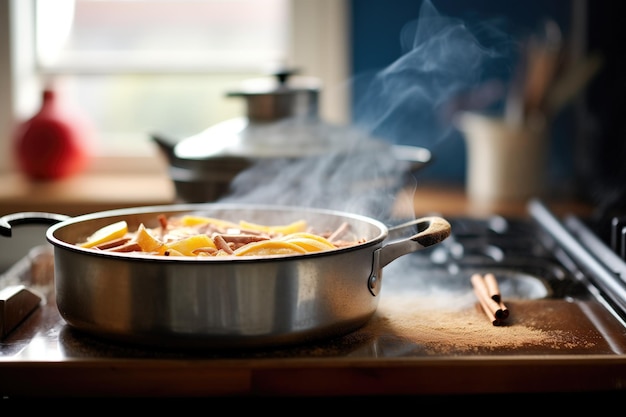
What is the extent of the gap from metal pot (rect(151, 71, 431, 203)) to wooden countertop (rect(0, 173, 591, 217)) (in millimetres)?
507

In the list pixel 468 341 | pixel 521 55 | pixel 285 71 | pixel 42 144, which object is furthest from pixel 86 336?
pixel 521 55

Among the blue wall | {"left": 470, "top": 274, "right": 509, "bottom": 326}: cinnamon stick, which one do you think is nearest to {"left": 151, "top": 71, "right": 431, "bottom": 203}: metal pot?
{"left": 470, "top": 274, "right": 509, "bottom": 326}: cinnamon stick

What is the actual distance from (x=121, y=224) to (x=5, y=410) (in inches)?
11.9

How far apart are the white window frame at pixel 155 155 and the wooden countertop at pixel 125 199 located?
233 millimetres

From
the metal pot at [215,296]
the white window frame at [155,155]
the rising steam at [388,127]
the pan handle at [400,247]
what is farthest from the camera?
the white window frame at [155,155]

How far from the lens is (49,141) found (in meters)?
2.72

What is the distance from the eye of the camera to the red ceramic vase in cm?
270

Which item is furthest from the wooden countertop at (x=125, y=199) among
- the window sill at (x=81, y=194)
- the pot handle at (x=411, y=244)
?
the pot handle at (x=411, y=244)

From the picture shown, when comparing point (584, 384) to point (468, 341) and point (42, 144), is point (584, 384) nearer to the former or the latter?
point (468, 341)

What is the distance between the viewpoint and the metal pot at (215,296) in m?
0.91

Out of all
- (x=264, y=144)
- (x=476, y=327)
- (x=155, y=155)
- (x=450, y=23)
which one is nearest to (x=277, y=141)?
(x=264, y=144)

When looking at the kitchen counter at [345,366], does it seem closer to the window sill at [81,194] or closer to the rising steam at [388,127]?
the rising steam at [388,127]

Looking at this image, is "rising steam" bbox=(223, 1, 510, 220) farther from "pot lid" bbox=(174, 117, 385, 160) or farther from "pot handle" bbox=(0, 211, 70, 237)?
"pot handle" bbox=(0, 211, 70, 237)

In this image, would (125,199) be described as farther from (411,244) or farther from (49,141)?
(411,244)
